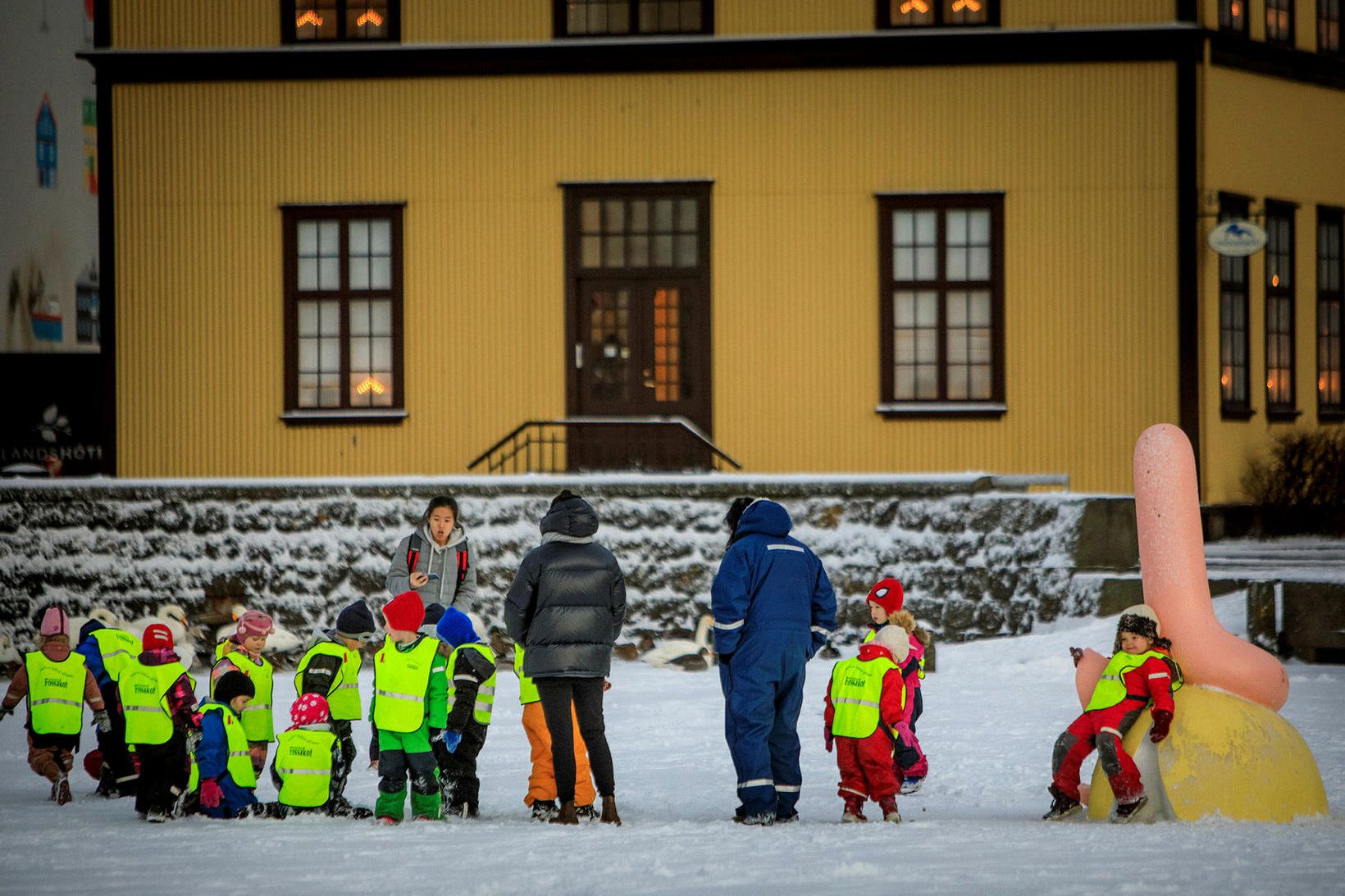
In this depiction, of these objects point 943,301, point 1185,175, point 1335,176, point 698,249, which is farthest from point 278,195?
Result: point 1335,176

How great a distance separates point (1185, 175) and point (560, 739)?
42.2ft

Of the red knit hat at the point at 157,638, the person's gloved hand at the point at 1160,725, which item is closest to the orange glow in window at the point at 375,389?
the red knit hat at the point at 157,638

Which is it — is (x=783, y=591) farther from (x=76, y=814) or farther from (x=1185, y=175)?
(x=1185, y=175)

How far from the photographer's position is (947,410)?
722 inches

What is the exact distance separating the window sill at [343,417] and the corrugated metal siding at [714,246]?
5.6 inches

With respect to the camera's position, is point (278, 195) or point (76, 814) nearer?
point (76, 814)

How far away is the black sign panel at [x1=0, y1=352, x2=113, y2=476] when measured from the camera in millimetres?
31672

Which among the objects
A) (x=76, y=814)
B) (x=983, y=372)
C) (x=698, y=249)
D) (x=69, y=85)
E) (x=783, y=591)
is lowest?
(x=76, y=814)

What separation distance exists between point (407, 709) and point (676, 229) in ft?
38.0

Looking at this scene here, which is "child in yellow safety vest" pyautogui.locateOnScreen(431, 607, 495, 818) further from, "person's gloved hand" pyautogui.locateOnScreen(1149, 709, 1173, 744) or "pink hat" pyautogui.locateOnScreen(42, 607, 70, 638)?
"person's gloved hand" pyautogui.locateOnScreen(1149, 709, 1173, 744)

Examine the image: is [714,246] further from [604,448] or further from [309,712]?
[309,712]

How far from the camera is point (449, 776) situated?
27.3ft

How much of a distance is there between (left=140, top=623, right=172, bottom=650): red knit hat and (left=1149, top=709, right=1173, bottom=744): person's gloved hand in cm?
508

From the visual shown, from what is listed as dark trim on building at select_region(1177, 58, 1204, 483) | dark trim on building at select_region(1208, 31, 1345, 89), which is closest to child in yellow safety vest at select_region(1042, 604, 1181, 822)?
dark trim on building at select_region(1177, 58, 1204, 483)
